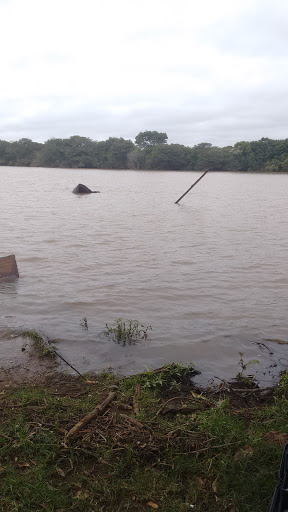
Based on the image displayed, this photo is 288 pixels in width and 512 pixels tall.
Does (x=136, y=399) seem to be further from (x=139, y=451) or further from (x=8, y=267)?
(x=8, y=267)

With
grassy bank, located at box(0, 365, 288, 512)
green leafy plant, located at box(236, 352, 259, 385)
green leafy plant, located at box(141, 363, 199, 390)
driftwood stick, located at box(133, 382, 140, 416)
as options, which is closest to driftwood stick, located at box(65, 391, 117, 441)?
grassy bank, located at box(0, 365, 288, 512)

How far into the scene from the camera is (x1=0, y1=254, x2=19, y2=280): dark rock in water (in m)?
8.30

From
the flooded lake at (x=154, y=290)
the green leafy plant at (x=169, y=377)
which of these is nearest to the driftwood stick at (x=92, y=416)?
the green leafy plant at (x=169, y=377)

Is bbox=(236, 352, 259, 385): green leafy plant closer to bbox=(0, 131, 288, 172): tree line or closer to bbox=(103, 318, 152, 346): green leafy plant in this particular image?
bbox=(103, 318, 152, 346): green leafy plant

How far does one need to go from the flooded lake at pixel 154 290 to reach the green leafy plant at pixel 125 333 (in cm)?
12

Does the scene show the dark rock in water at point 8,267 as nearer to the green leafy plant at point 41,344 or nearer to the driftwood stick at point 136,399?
the green leafy plant at point 41,344

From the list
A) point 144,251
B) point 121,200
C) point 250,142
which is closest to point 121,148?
point 250,142

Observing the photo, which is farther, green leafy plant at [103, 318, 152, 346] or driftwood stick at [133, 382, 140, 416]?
green leafy plant at [103, 318, 152, 346]

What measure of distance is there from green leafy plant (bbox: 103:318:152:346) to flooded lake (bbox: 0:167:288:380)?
0.39 feet

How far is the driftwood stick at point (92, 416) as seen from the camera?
3.03 m

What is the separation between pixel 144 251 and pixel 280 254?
3.91m

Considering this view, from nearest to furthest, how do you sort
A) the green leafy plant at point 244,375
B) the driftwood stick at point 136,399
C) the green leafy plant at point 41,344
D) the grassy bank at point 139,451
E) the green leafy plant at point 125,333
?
the grassy bank at point 139,451 → the driftwood stick at point 136,399 → the green leafy plant at point 244,375 → the green leafy plant at point 41,344 → the green leafy plant at point 125,333

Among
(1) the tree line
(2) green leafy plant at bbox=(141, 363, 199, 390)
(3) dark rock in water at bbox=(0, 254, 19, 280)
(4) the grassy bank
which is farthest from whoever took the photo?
(1) the tree line

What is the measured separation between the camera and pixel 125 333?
5.50 metres
